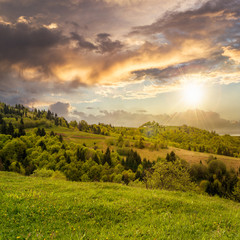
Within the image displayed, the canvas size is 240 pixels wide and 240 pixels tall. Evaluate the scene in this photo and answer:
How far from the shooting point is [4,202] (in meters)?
13.1

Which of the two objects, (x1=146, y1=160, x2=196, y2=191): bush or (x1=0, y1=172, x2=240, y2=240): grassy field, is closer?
(x1=0, y1=172, x2=240, y2=240): grassy field

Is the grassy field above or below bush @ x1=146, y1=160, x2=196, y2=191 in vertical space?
above

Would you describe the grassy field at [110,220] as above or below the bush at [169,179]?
above

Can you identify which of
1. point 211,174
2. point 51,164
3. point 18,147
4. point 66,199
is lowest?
point 211,174

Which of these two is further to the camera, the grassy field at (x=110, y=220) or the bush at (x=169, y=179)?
the bush at (x=169, y=179)

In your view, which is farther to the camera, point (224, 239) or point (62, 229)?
point (62, 229)

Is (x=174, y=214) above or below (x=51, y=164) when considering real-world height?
above

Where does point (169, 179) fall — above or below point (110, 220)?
below

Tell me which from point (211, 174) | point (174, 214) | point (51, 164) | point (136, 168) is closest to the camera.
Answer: point (174, 214)

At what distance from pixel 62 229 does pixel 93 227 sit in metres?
1.91

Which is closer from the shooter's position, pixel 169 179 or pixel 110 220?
pixel 110 220

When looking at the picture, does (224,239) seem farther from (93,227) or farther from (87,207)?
(87,207)

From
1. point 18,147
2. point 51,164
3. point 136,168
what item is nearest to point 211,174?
point 136,168

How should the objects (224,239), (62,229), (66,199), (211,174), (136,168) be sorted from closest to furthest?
(224,239) → (62,229) → (66,199) → (211,174) → (136,168)
